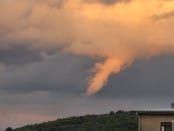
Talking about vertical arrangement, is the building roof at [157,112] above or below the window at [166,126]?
above

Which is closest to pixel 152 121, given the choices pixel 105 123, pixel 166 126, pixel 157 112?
pixel 157 112

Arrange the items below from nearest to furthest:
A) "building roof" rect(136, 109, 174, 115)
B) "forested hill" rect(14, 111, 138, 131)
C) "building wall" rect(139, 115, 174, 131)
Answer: "building roof" rect(136, 109, 174, 115)
"building wall" rect(139, 115, 174, 131)
"forested hill" rect(14, 111, 138, 131)

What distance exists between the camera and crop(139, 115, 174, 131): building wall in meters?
71.4

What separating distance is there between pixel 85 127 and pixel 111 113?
16.4 m

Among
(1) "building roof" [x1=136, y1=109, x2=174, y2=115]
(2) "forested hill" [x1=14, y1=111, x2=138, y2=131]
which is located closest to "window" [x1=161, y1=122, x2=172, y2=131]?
(1) "building roof" [x1=136, y1=109, x2=174, y2=115]

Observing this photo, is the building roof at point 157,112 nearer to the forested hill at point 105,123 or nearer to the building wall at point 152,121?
the building wall at point 152,121

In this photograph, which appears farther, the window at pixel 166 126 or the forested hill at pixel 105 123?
the forested hill at pixel 105 123

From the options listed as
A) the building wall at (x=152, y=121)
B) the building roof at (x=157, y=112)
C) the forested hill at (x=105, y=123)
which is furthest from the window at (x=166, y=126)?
the forested hill at (x=105, y=123)

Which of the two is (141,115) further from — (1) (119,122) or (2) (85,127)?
(2) (85,127)

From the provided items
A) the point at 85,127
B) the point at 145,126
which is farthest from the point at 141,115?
the point at 85,127

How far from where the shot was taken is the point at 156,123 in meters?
71.8

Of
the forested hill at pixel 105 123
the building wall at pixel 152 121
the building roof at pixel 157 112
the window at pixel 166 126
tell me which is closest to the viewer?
the building roof at pixel 157 112

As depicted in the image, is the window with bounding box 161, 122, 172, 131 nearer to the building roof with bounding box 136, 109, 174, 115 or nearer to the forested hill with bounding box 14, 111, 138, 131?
the building roof with bounding box 136, 109, 174, 115

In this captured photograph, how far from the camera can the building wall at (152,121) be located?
71438 millimetres
